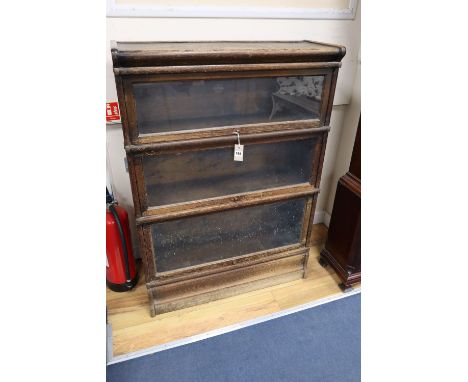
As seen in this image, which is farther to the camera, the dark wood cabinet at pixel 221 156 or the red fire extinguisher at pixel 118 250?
the red fire extinguisher at pixel 118 250

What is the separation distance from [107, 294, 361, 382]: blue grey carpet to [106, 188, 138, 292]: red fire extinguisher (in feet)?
1.31

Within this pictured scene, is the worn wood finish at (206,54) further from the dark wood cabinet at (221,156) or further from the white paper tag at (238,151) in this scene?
the white paper tag at (238,151)

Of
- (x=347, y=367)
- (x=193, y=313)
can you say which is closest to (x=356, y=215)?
(x=347, y=367)

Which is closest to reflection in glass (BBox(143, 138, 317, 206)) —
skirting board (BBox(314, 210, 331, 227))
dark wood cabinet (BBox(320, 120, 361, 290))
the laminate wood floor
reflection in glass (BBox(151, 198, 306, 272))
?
reflection in glass (BBox(151, 198, 306, 272))

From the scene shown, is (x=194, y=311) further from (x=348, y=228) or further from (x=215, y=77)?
(x=215, y=77)

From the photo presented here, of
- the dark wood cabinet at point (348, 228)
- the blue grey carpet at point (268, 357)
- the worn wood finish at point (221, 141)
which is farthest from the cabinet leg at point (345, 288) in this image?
the worn wood finish at point (221, 141)

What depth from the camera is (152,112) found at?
A: 1106 mm

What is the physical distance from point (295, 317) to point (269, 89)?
1.02 meters

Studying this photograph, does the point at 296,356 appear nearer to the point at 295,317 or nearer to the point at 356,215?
the point at 295,317

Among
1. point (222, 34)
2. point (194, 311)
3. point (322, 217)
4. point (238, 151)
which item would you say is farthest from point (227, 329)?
point (222, 34)

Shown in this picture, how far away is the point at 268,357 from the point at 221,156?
2.75 ft

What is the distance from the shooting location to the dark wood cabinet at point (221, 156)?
1042 millimetres

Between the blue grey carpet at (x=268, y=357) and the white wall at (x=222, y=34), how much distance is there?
0.73m

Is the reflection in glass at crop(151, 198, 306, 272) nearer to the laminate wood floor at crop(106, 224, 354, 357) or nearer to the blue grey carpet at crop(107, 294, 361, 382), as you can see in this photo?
the laminate wood floor at crop(106, 224, 354, 357)
